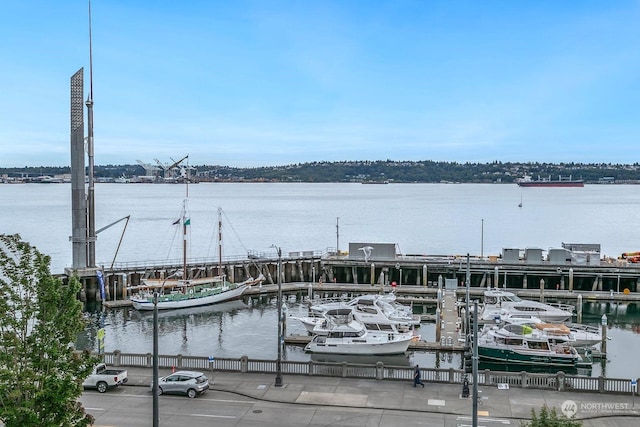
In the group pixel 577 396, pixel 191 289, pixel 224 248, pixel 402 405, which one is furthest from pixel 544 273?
pixel 224 248

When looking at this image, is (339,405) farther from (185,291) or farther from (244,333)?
(185,291)

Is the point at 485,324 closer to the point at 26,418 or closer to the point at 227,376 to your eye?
the point at 227,376

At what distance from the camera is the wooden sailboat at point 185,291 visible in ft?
210

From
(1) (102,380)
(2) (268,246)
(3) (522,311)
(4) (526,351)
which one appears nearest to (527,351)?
(4) (526,351)

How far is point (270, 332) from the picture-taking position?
55438 mm

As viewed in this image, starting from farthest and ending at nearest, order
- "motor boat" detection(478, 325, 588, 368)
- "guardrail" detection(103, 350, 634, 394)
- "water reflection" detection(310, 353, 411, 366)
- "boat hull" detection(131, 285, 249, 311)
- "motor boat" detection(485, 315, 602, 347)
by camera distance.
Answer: "boat hull" detection(131, 285, 249, 311) < "water reflection" detection(310, 353, 411, 366) < "motor boat" detection(485, 315, 602, 347) < "motor boat" detection(478, 325, 588, 368) < "guardrail" detection(103, 350, 634, 394)

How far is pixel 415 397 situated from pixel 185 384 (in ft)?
34.2

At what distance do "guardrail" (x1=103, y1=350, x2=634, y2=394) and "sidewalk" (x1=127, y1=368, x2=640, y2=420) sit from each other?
434 millimetres

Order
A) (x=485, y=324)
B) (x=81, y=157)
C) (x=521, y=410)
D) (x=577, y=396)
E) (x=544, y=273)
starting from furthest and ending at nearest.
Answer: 1. (x=544, y=273)
2. (x=81, y=157)
3. (x=485, y=324)
4. (x=577, y=396)
5. (x=521, y=410)

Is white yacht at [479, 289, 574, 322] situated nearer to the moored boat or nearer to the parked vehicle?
the moored boat

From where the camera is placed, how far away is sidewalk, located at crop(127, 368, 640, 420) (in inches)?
1077

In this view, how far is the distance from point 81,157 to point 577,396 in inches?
2079

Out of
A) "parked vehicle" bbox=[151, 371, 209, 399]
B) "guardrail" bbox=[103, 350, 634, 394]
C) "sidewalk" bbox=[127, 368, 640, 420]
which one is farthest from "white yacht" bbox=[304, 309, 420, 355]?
"parked vehicle" bbox=[151, 371, 209, 399]

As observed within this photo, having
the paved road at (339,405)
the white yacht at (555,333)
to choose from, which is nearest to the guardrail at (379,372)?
the paved road at (339,405)
